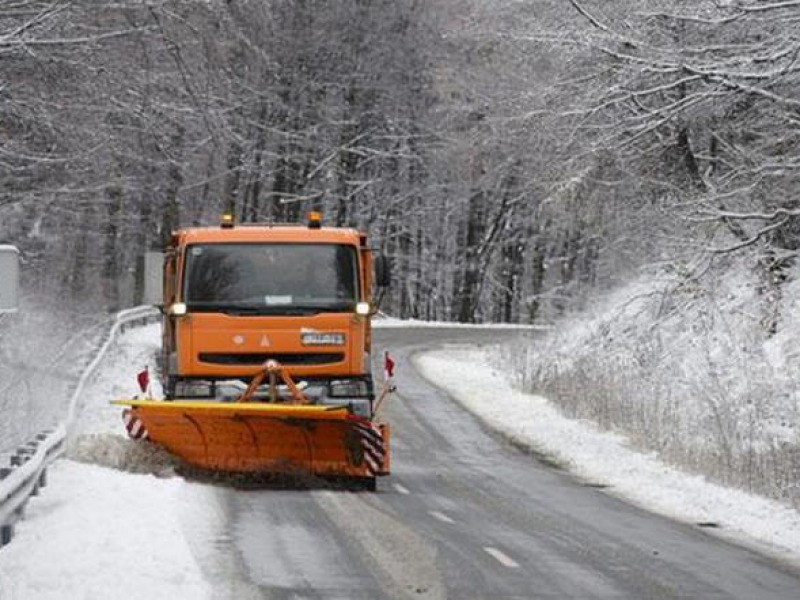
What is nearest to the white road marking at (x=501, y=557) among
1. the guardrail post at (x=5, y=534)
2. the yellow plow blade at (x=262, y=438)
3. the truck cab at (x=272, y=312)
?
the yellow plow blade at (x=262, y=438)

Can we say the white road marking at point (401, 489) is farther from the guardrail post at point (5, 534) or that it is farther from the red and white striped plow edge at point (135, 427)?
the guardrail post at point (5, 534)

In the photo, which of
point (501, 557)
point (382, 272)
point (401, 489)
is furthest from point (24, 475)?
point (382, 272)

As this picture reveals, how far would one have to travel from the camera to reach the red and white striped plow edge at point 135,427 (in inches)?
615

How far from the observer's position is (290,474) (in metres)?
15.9

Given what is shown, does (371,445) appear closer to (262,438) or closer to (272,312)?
(262,438)

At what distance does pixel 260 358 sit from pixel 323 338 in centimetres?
70

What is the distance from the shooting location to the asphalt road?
10055 mm

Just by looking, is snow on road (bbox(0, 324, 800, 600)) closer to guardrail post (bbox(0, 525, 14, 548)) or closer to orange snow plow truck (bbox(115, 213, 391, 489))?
guardrail post (bbox(0, 525, 14, 548))

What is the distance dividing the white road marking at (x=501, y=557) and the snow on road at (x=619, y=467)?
2582 millimetres

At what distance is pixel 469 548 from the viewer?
38.7 ft

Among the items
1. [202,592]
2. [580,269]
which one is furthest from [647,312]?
[580,269]

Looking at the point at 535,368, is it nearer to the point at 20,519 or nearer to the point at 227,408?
the point at 227,408

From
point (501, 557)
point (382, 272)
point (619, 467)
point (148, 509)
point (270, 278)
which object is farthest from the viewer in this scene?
point (619, 467)

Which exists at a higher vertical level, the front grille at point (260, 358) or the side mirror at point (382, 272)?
the side mirror at point (382, 272)
